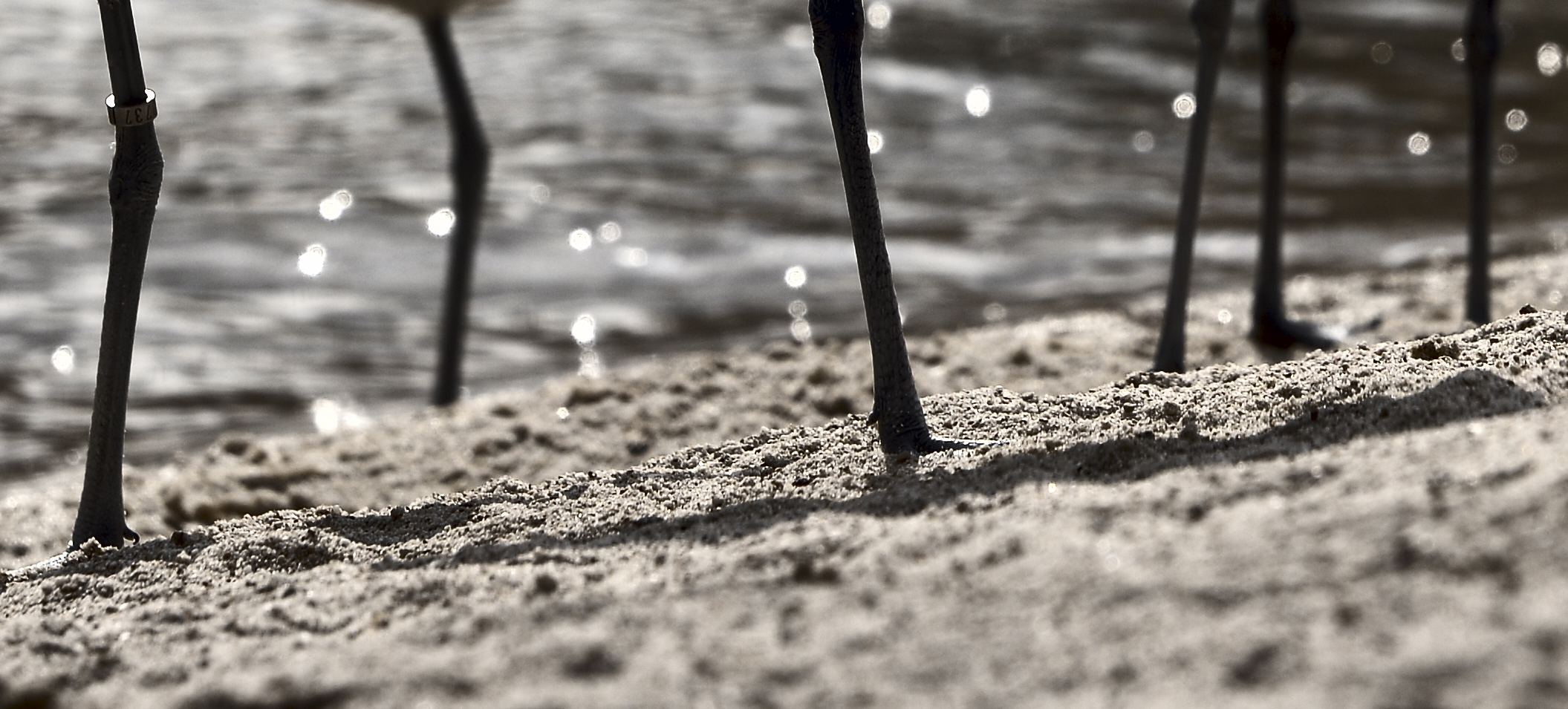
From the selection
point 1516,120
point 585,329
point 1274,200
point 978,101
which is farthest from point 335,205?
point 1516,120

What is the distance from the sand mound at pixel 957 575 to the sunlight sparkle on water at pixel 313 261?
450 centimetres

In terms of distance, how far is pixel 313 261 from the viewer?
707 centimetres

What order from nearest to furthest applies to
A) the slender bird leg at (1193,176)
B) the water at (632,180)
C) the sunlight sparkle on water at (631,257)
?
the slender bird leg at (1193,176) < the water at (632,180) < the sunlight sparkle on water at (631,257)

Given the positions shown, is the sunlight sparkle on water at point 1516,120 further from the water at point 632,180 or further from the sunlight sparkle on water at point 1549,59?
the sunlight sparkle on water at point 1549,59

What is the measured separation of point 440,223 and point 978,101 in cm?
407

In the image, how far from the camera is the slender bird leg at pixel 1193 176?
3.96 meters

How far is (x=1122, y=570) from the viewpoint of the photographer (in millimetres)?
1591

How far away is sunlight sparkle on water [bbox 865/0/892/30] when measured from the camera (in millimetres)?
12219

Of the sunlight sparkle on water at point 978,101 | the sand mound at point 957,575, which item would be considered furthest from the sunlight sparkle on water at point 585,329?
the sunlight sparkle on water at point 978,101

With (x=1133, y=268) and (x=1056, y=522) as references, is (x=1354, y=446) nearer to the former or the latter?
(x=1056, y=522)

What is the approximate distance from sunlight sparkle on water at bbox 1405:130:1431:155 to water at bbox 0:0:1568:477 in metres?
0.04

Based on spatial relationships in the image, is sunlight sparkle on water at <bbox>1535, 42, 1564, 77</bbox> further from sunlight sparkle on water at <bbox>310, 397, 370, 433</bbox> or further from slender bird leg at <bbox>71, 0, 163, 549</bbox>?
slender bird leg at <bbox>71, 0, 163, 549</bbox>

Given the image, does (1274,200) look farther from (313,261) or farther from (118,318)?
(313,261)

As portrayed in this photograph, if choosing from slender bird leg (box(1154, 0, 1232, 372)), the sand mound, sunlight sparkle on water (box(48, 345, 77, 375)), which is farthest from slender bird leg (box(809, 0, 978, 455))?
sunlight sparkle on water (box(48, 345, 77, 375))
